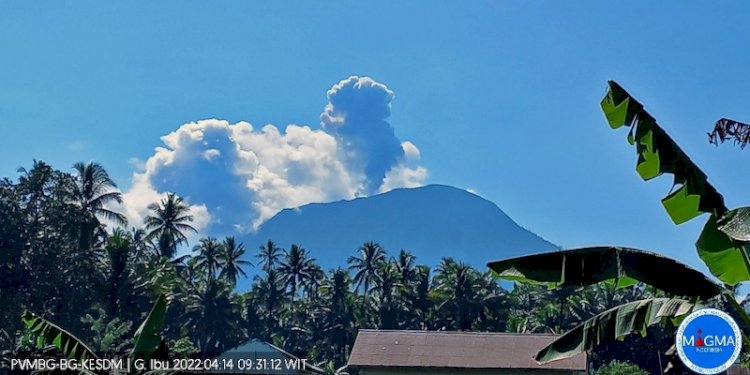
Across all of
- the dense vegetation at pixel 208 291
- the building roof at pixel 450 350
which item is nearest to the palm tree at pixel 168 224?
the dense vegetation at pixel 208 291

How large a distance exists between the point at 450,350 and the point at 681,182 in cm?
2086

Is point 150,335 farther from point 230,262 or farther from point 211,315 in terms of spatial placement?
point 230,262

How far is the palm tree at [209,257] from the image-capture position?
6531 cm

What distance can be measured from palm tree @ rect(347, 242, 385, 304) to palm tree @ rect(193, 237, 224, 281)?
460 inches

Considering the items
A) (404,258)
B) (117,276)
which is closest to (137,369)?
(117,276)

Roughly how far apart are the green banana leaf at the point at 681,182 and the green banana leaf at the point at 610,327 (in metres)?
0.59

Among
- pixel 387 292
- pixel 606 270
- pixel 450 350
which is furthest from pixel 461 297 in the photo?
pixel 606 270

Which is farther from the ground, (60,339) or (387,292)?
(387,292)

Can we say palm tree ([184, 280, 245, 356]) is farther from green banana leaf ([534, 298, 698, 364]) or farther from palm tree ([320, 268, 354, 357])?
green banana leaf ([534, 298, 698, 364])

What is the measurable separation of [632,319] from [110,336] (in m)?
34.5

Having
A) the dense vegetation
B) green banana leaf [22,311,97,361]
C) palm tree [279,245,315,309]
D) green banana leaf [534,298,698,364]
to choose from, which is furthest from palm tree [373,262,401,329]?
green banana leaf [534,298,698,364]

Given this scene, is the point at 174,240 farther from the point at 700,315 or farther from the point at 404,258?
the point at 700,315

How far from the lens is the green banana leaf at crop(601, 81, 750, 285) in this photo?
7.26 meters

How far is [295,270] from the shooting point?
6712 centimetres
